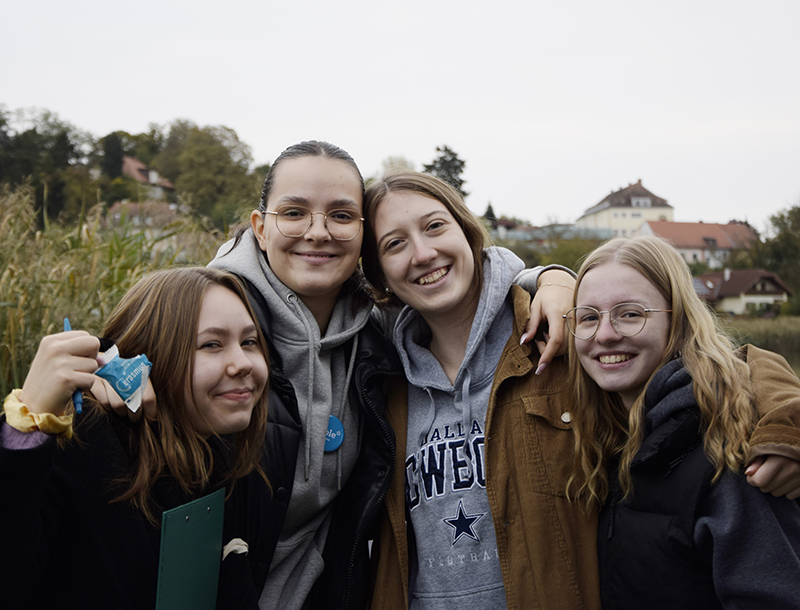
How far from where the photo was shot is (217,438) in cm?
180

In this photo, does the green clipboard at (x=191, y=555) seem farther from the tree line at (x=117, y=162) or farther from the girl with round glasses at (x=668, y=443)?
the tree line at (x=117, y=162)

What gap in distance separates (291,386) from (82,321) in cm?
213

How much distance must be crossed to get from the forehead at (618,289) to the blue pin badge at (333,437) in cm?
101

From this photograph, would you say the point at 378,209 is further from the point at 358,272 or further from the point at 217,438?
the point at 217,438

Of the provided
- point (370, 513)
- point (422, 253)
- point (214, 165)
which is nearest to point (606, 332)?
point (422, 253)

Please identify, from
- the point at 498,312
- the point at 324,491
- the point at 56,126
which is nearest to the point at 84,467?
the point at 324,491

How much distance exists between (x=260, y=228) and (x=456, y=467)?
4.08 ft

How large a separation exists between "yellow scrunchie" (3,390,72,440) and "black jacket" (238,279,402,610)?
2.57 ft

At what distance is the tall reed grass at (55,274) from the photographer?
3.14 metres

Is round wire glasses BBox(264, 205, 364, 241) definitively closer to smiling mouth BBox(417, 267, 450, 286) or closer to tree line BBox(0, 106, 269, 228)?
smiling mouth BBox(417, 267, 450, 286)

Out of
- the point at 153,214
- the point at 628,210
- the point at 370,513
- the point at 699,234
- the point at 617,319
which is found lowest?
the point at 370,513

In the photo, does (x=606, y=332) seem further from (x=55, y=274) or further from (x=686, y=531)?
(x=55, y=274)

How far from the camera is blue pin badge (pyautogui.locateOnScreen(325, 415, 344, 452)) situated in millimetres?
2197

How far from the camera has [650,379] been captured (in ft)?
6.11
